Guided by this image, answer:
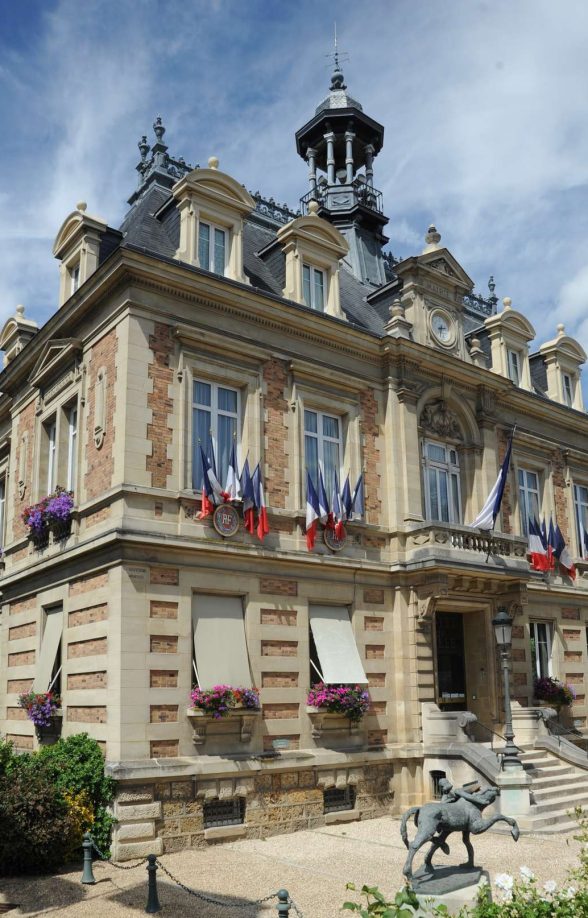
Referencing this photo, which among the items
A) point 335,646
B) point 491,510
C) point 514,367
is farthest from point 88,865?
point 514,367

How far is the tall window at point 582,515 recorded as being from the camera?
27.4 metres

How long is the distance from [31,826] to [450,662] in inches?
462

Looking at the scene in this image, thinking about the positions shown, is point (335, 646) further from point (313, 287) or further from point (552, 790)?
point (313, 287)

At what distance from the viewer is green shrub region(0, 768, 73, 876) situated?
13391 mm

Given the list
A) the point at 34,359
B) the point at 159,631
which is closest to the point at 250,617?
the point at 159,631

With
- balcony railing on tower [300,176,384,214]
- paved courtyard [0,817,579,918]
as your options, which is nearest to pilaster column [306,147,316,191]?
balcony railing on tower [300,176,384,214]

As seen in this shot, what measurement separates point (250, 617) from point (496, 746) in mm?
7298

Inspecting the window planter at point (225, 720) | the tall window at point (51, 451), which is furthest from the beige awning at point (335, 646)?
the tall window at point (51, 451)

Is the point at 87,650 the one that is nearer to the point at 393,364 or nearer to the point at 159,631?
the point at 159,631

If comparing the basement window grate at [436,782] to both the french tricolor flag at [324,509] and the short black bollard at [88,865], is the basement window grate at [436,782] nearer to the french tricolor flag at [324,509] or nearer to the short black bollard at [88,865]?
the french tricolor flag at [324,509]

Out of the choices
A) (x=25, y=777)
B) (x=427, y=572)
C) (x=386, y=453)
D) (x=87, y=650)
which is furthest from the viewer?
(x=386, y=453)

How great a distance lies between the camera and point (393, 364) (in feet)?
71.7

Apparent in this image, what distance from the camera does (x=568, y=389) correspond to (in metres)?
29.1

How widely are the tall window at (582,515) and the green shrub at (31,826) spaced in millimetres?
18529
